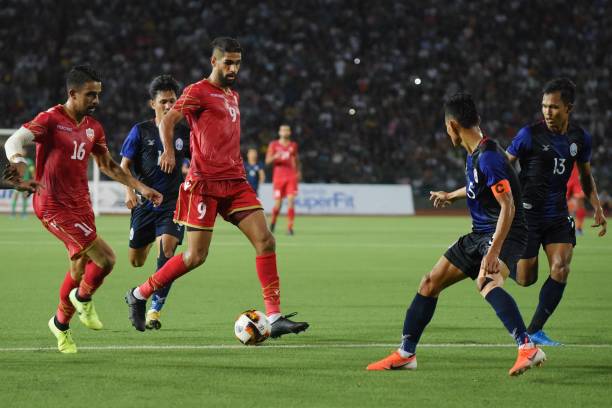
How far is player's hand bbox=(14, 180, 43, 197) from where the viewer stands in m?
7.14

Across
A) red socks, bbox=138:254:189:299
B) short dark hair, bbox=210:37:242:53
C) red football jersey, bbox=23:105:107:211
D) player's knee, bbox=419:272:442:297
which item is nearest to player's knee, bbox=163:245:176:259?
red socks, bbox=138:254:189:299

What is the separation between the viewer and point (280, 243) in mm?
21250

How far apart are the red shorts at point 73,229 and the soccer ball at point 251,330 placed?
1.30m

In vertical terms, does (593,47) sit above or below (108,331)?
above

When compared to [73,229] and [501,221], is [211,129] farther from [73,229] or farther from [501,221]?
[501,221]

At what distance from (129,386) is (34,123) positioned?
94.3 inches

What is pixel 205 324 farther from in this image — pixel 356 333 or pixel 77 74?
pixel 77 74

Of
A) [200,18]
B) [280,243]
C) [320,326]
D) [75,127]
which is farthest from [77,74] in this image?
[200,18]

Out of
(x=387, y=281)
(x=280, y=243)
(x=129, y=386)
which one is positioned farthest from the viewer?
(x=280, y=243)

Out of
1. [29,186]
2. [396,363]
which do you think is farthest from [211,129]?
[396,363]

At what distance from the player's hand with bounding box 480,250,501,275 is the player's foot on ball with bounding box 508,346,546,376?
1.74 ft

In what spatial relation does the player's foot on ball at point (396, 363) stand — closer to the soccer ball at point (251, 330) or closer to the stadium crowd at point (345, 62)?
the soccer ball at point (251, 330)

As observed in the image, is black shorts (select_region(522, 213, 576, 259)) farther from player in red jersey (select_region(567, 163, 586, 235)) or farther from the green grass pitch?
player in red jersey (select_region(567, 163, 586, 235))

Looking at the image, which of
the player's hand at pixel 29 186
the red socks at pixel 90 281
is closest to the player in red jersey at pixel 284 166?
the red socks at pixel 90 281
